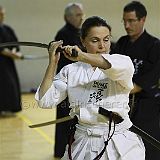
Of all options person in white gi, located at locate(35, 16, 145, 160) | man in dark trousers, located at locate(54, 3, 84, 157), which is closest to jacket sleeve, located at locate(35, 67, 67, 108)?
person in white gi, located at locate(35, 16, 145, 160)

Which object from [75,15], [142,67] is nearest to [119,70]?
[142,67]

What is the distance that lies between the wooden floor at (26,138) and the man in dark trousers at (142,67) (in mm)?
1161

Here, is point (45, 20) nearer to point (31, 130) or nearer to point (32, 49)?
point (32, 49)

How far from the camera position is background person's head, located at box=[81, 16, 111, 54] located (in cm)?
172

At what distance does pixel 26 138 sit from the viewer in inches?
165

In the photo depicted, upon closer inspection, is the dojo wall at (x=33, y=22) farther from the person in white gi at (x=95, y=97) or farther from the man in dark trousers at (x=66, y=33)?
the person in white gi at (x=95, y=97)

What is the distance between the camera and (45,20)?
267 inches

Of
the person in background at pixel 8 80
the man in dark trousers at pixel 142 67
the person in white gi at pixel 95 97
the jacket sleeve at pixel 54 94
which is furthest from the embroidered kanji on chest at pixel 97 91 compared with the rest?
the person in background at pixel 8 80

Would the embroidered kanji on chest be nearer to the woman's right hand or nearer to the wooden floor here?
the woman's right hand

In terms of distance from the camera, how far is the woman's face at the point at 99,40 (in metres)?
1.72

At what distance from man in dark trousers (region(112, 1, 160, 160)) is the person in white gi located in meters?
0.88

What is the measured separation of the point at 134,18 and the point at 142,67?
0.30m

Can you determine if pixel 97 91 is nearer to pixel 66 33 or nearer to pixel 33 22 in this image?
pixel 66 33

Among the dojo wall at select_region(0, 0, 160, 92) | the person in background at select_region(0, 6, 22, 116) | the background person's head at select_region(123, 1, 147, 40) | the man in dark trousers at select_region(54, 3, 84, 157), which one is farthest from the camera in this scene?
the dojo wall at select_region(0, 0, 160, 92)
